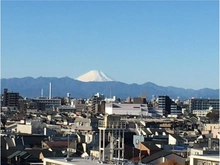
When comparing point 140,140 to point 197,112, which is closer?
point 140,140

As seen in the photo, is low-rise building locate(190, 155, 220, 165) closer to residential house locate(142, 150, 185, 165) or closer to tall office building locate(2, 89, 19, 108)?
residential house locate(142, 150, 185, 165)

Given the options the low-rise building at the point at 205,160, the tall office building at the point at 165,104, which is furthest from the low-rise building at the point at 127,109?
the low-rise building at the point at 205,160

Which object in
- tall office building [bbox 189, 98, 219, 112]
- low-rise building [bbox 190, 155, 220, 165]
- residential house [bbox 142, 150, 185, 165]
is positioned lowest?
residential house [bbox 142, 150, 185, 165]

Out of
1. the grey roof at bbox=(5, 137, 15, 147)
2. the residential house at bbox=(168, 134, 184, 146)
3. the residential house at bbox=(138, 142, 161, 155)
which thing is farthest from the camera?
the residential house at bbox=(168, 134, 184, 146)

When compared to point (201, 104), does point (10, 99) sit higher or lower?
higher

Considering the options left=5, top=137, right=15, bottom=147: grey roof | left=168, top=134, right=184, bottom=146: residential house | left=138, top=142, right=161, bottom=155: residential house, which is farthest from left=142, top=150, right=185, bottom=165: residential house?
left=168, top=134, right=184, bottom=146: residential house

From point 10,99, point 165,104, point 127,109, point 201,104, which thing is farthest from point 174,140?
point 201,104

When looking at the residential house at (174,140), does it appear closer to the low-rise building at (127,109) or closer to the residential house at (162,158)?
the residential house at (162,158)

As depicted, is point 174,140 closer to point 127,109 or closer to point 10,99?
point 127,109

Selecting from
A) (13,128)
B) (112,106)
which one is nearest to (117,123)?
(13,128)

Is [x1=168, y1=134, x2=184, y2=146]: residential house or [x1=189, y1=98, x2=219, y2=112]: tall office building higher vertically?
[x1=189, y1=98, x2=219, y2=112]: tall office building

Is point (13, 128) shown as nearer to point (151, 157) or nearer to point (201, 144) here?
point (201, 144)
